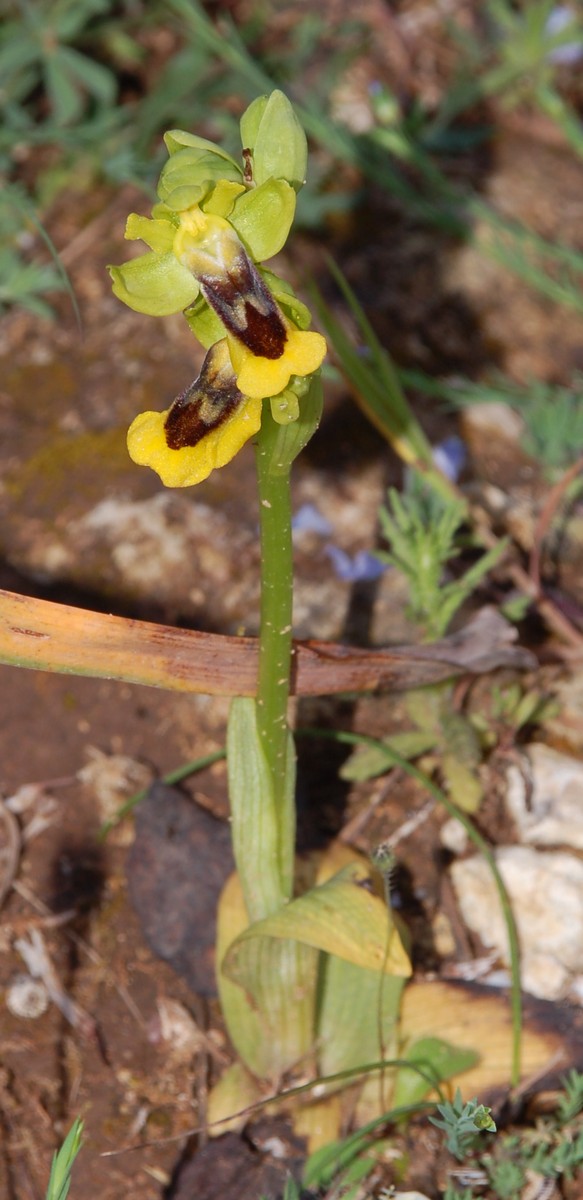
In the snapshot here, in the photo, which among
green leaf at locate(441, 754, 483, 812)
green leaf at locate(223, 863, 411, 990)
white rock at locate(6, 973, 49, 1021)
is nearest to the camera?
green leaf at locate(223, 863, 411, 990)

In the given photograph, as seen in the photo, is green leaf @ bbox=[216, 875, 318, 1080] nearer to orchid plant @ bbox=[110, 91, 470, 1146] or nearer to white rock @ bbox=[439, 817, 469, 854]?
orchid plant @ bbox=[110, 91, 470, 1146]

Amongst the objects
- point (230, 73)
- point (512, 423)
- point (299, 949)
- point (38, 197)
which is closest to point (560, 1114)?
point (299, 949)

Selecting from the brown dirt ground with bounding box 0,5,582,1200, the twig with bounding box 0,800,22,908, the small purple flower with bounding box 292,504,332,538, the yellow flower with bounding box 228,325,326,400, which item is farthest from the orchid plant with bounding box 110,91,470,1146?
the small purple flower with bounding box 292,504,332,538

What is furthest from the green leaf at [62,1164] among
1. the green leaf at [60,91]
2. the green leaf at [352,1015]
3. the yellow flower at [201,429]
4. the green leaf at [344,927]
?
the green leaf at [60,91]

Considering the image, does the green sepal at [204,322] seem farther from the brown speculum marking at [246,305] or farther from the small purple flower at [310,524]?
the small purple flower at [310,524]

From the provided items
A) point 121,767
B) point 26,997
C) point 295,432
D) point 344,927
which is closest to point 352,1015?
point 344,927

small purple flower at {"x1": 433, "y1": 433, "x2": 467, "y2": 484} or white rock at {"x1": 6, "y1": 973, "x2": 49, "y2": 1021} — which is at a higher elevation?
small purple flower at {"x1": 433, "y1": 433, "x2": 467, "y2": 484}

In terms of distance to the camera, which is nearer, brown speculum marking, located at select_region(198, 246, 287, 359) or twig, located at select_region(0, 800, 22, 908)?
brown speculum marking, located at select_region(198, 246, 287, 359)

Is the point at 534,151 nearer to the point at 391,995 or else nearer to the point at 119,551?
the point at 119,551

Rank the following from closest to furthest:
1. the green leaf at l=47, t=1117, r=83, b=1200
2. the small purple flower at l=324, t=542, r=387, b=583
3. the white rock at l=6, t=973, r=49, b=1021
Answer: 1. the green leaf at l=47, t=1117, r=83, b=1200
2. the white rock at l=6, t=973, r=49, b=1021
3. the small purple flower at l=324, t=542, r=387, b=583
